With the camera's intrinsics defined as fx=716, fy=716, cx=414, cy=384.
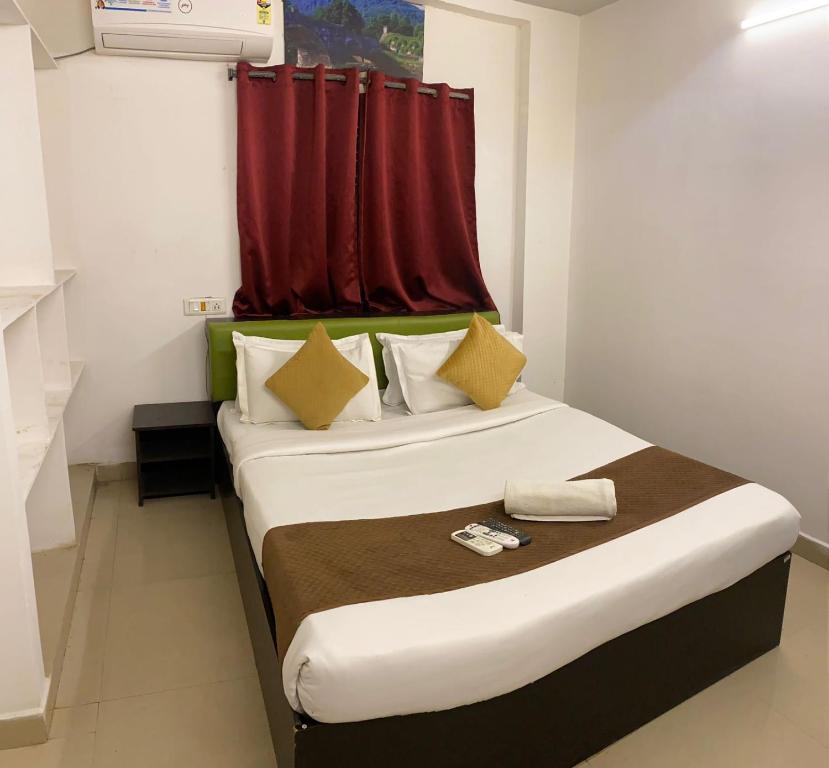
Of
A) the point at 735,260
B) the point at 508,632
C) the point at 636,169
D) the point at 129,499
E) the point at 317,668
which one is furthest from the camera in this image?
the point at 636,169

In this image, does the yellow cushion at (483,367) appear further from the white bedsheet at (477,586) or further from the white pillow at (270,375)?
the white pillow at (270,375)

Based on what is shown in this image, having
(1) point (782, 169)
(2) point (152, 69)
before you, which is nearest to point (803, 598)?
(1) point (782, 169)

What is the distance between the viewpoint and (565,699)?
1957 millimetres

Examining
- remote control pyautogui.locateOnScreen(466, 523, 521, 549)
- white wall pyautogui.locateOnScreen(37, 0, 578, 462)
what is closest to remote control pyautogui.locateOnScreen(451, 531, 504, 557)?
remote control pyautogui.locateOnScreen(466, 523, 521, 549)

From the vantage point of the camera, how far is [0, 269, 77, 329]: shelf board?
2.13m

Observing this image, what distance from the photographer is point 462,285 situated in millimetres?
4422

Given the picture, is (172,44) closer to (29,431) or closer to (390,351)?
(390,351)

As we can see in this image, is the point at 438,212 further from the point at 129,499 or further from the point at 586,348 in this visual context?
the point at 129,499

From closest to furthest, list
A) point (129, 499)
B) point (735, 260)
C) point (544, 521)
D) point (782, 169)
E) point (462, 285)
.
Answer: point (544, 521), point (782, 169), point (735, 260), point (129, 499), point (462, 285)

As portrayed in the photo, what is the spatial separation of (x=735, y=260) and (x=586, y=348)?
1.26m

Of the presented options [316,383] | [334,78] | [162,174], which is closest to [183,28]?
[162,174]

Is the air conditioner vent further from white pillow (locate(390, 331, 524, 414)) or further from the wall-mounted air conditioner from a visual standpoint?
white pillow (locate(390, 331, 524, 414))

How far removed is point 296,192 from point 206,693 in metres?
2.62

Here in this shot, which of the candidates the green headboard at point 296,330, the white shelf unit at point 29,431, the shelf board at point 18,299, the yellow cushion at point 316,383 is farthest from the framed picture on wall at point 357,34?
the shelf board at point 18,299
